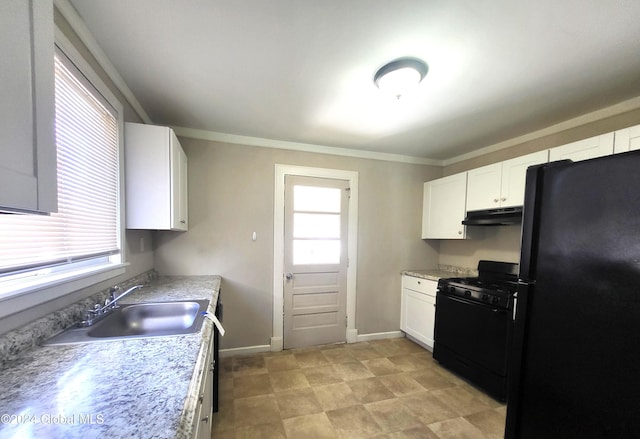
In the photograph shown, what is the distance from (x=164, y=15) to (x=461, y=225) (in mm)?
3101

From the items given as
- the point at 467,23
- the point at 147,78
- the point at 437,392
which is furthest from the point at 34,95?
the point at 437,392

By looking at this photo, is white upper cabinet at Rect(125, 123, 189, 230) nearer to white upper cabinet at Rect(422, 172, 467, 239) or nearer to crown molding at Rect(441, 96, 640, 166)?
white upper cabinet at Rect(422, 172, 467, 239)

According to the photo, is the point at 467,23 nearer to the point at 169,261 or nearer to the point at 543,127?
the point at 543,127

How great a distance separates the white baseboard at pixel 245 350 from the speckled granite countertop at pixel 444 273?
6.57ft

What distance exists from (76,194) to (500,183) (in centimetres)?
328

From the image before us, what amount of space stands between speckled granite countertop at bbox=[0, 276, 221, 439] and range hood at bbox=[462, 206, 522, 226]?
2655 mm

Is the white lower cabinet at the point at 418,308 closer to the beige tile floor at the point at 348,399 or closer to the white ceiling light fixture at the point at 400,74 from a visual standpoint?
the beige tile floor at the point at 348,399

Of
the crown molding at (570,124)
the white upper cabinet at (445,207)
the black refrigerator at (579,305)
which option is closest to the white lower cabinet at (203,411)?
the black refrigerator at (579,305)

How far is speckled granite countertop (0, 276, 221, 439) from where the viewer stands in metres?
0.58

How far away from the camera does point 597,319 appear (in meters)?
0.95

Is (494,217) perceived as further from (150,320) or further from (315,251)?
(150,320)

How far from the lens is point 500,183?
243cm

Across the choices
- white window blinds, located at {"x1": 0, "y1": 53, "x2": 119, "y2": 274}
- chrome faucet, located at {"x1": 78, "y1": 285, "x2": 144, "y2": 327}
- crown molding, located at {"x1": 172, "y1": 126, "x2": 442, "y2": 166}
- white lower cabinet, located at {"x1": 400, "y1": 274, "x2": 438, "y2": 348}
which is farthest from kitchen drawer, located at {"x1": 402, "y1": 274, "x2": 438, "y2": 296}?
white window blinds, located at {"x1": 0, "y1": 53, "x2": 119, "y2": 274}

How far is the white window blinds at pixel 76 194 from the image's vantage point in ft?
3.21
